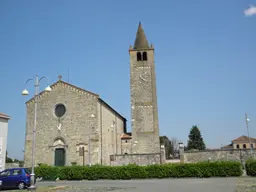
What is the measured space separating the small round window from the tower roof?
48.8 ft

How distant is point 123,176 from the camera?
2264cm

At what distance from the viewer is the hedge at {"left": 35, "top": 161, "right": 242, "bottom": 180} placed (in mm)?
A: 21453

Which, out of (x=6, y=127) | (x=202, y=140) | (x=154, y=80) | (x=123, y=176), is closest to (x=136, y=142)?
(x=154, y=80)

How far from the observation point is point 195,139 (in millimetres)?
65000

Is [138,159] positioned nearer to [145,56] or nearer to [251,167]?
[251,167]

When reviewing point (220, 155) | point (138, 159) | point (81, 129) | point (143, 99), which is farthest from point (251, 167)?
point (81, 129)

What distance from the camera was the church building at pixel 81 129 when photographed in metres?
30.4

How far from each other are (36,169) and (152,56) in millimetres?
22885

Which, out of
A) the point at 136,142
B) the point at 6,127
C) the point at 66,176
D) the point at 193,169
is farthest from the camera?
the point at 136,142

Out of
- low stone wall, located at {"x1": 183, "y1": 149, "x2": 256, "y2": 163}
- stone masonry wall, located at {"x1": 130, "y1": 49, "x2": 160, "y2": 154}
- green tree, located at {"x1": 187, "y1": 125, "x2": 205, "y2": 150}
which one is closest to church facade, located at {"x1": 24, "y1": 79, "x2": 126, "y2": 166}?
stone masonry wall, located at {"x1": 130, "y1": 49, "x2": 160, "y2": 154}

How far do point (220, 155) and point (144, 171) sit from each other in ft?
41.8

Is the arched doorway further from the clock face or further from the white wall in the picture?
the clock face

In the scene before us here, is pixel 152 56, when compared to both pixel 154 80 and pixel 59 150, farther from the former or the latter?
pixel 59 150

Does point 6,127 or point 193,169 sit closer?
point 193,169
